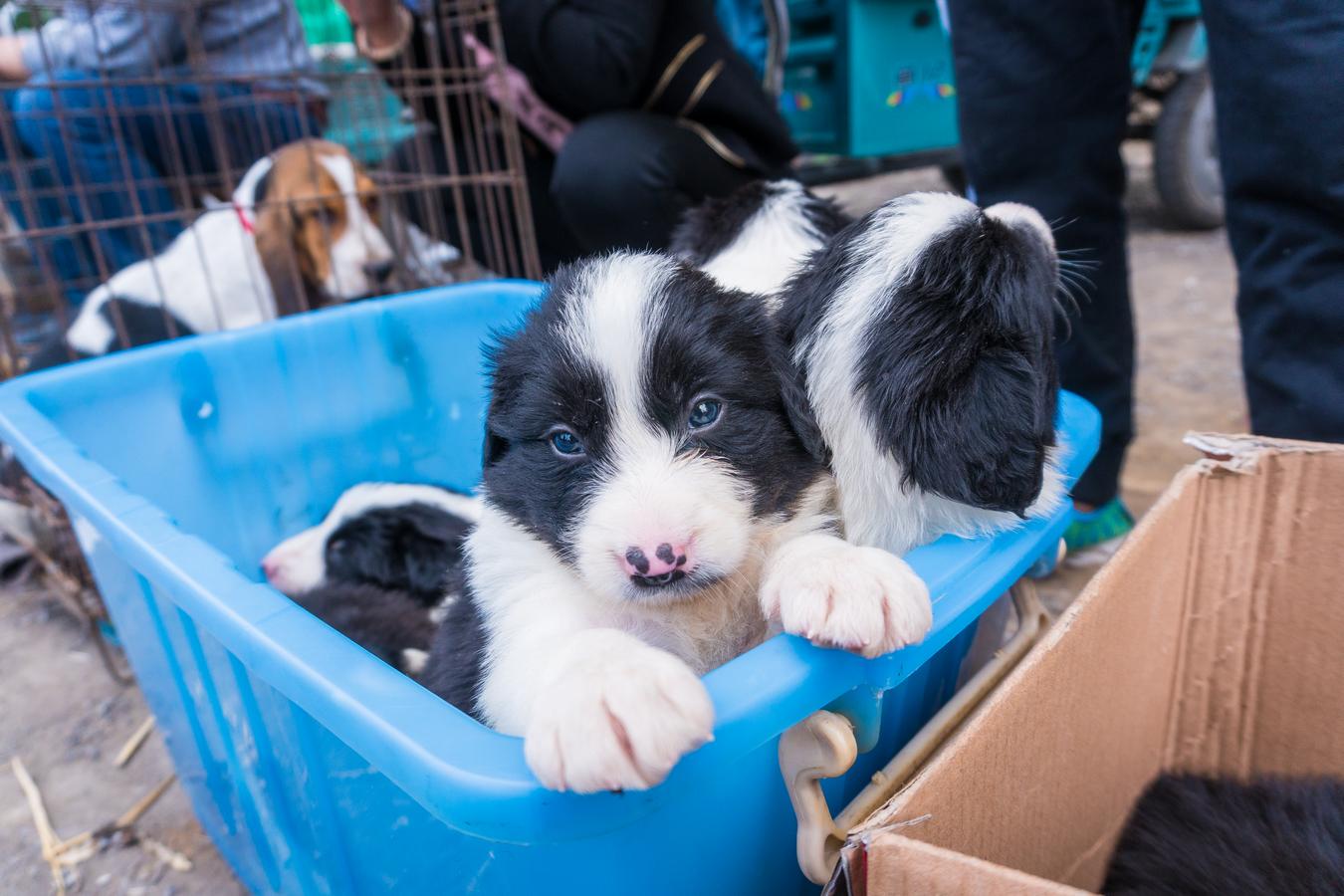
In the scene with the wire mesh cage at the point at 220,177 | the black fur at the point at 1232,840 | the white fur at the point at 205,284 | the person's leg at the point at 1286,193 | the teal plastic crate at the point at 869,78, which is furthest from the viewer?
the teal plastic crate at the point at 869,78

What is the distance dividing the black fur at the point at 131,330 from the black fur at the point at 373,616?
4.13ft

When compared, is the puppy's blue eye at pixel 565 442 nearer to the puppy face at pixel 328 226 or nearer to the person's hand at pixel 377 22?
the person's hand at pixel 377 22

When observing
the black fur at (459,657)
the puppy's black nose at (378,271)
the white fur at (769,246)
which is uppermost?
the white fur at (769,246)

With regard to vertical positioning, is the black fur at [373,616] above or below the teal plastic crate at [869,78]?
below

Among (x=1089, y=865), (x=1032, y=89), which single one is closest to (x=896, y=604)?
(x=1089, y=865)

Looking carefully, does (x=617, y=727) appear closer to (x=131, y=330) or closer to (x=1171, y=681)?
(x=1171, y=681)

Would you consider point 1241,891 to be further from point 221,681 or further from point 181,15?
point 181,15

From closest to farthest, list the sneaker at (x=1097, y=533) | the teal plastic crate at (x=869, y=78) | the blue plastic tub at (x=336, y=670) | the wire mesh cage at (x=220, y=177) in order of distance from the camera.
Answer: the blue plastic tub at (x=336, y=670) → the sneaker at (x=1097, y=533) → the wire mesh cage at (x=220, y=177) → the teal plastic crate at (x=869, y=78)

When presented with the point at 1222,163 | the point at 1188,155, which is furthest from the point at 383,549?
the point at 1188,155

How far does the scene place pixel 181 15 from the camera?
3227 millimetres

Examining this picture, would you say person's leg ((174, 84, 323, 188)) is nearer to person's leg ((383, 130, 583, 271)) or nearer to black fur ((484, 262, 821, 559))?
person's leg ((383, 130, 583, 271))

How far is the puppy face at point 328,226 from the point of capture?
9.82ft

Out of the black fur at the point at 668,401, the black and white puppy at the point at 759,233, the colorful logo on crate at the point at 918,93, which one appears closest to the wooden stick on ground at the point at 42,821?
the black fur at the point at 668,401

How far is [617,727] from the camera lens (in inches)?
25.9
